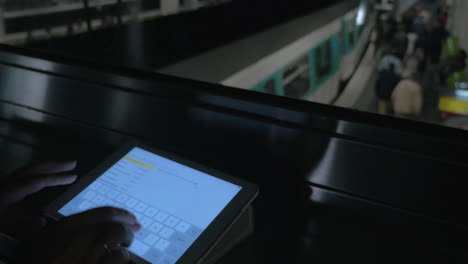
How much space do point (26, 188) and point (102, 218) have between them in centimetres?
33

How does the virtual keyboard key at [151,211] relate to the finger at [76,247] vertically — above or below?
above

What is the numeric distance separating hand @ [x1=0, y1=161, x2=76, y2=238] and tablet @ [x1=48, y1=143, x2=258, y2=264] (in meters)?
0.12

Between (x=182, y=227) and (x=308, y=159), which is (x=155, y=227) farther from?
(x=308, y=159)

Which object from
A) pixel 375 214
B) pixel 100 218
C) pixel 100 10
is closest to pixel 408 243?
pixel 375 214

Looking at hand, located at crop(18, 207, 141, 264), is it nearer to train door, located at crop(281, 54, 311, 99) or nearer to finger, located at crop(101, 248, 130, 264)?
finger, located at crop(101, 248, 130, 264)

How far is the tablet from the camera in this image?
2.38 feet

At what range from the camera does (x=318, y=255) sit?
88cm

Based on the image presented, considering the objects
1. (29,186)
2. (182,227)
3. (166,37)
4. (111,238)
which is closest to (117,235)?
(111,238)

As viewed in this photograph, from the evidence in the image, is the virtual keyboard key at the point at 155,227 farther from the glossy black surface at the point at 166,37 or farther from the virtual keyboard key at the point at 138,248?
the glossy black surface at the point at 166,37

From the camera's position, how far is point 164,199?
0.81 m

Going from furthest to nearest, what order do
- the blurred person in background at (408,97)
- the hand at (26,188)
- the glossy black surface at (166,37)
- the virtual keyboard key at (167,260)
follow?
1. the glossy black surface at (166,37)
2. the blurred person in background at (408,97)
3. the hand at (26,188)
4. the virtual keyboard key at (167,260)

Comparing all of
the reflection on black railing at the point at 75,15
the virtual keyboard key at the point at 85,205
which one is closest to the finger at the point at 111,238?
the virtual keyboard key at the point at 85,205

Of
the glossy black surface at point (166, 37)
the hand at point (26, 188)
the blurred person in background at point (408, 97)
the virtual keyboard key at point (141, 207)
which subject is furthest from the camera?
the glossy black surface at point (166, 37)

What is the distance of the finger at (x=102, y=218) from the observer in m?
0.77
